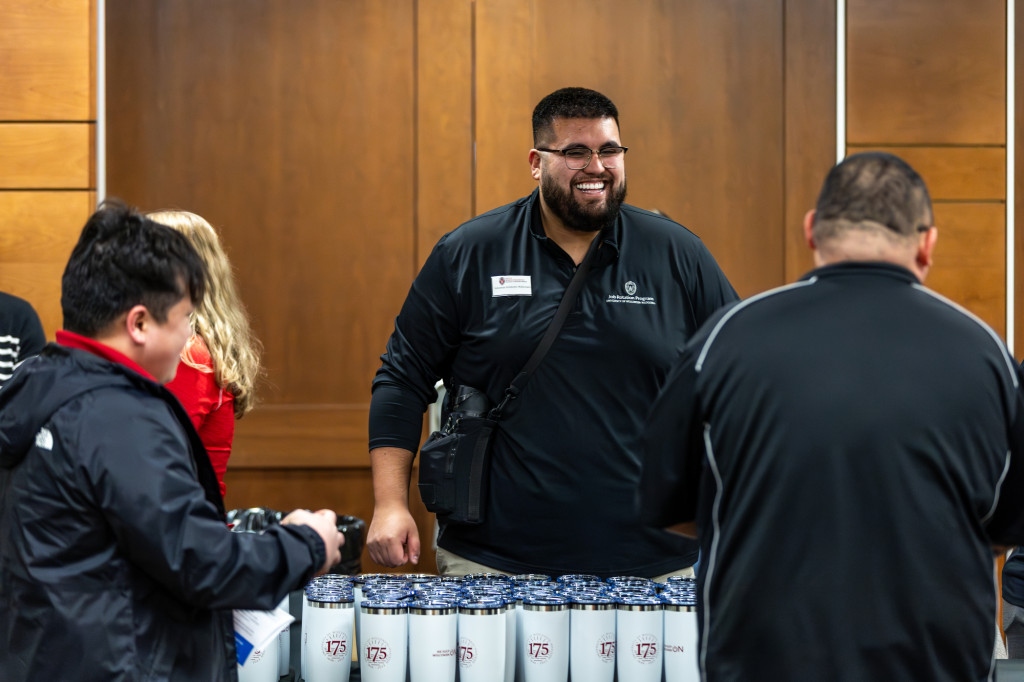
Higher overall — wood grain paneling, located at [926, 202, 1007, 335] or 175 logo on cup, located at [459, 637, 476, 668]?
wood grain paneling, located at [926, 202, 1007, 335]

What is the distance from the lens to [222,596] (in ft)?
4.38

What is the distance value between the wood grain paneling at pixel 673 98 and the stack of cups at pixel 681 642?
2.70 meters

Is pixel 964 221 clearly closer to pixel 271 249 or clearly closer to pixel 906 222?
pixel 271 249

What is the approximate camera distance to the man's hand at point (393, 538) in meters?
2.23

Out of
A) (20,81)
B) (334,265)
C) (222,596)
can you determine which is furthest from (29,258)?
(222,596)

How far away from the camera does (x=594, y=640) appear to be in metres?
1.71

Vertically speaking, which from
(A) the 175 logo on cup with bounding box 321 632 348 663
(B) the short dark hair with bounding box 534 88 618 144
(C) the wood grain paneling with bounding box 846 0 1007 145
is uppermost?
(C) the wood grain paneling with bounding box 846 0 1007 145

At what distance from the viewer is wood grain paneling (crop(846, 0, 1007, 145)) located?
423 cm

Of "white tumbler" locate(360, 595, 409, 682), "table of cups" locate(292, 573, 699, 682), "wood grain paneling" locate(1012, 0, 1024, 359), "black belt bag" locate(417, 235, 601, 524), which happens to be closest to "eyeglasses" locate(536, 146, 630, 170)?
"black belt bag" locate(417, 235, 601, 524)

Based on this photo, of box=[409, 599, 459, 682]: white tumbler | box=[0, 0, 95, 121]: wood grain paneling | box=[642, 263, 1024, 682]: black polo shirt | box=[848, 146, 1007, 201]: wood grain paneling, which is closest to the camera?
box=[642, 263, 1024, 682]: black polo shirt

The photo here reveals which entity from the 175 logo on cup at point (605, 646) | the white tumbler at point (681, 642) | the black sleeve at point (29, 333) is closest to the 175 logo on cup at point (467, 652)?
the 175 logo on cup at point (605, 646)

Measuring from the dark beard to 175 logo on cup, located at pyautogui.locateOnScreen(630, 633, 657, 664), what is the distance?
97 centimetres

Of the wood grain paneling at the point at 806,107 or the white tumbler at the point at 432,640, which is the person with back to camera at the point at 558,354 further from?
the wood grain paneling at the point at 806,107

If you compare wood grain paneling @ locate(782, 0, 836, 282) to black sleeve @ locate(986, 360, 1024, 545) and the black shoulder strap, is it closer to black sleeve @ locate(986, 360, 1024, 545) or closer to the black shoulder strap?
the black shoulder strap
